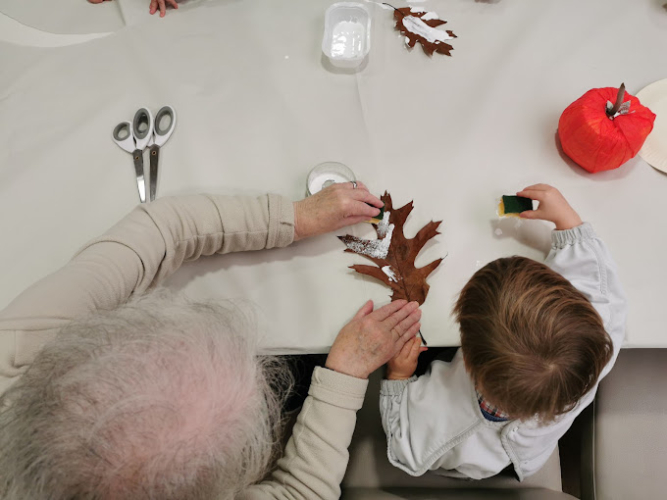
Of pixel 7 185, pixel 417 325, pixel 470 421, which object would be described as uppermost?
pixel 7 185

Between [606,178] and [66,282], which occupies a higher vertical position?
[606,178]

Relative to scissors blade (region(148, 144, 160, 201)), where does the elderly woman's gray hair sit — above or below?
below

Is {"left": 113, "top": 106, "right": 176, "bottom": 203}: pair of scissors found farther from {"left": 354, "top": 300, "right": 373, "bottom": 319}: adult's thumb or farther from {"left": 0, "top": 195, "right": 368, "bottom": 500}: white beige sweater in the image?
{"left": 354, "top": 300, "right": 373, "bottom": 319}: adult's thumb

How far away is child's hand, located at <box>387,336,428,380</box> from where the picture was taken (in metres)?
0.82

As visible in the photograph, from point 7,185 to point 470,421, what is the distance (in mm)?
998

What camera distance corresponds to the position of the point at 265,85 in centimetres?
98

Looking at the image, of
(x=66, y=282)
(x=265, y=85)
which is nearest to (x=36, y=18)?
(x=265, y=85)

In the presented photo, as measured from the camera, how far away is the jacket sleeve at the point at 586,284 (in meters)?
0.76

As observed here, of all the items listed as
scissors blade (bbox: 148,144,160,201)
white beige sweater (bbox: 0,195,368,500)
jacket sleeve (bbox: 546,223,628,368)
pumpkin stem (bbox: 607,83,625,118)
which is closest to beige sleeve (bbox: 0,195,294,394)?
white beige sweater (bbox: 0,195,368,500)

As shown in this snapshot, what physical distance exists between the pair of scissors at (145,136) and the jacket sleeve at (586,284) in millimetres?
794

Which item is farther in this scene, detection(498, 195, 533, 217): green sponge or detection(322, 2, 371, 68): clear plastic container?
detection(322, 2, 371, 68): clear plastic container

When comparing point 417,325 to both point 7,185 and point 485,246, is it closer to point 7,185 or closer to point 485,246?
point 485,246

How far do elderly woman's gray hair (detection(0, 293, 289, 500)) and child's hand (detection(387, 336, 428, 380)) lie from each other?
1.20 feet

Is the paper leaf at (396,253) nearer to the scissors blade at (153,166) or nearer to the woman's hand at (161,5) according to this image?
the scissors blade at (153,166)
